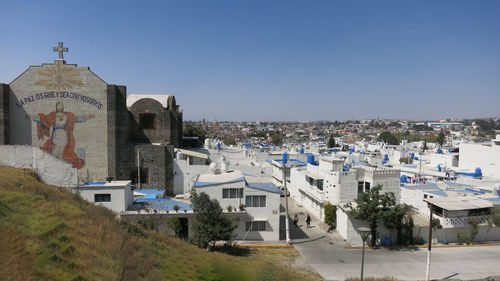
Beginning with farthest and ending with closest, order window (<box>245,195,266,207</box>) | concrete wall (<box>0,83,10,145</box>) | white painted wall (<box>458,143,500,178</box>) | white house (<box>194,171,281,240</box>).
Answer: white painted wall (<box>458,143,500,178</box>) < concrete wall (<box>0,83,10,145</box>) < window (<box>245,195,266,207</box>) < white house (<box>194,171,281,240</box>)

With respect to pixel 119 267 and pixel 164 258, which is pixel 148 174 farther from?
pixel 119 267

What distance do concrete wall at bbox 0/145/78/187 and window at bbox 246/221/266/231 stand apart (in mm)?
12248

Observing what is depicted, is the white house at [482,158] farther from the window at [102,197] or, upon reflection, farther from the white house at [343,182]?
the window at [102,197]

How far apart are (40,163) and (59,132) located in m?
6.82

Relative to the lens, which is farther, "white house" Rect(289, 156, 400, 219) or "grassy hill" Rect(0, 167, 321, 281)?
A: "white house" Rect(289, 156, 400, 219)

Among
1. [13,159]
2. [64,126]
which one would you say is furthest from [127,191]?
[64,126]

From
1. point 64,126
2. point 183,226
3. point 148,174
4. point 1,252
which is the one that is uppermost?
point 64,126

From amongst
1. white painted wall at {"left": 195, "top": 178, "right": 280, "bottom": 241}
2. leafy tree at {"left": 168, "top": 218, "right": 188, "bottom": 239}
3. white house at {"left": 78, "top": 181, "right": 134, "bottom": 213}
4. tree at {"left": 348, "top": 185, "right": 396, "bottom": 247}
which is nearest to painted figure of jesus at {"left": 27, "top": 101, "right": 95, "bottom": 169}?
white house at {"left": 78, "top": 181, "right": 134, "bottom": 213}

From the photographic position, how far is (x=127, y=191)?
70.6 feet

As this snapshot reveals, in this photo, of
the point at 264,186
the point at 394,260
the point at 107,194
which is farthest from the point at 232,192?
the point at 394,260

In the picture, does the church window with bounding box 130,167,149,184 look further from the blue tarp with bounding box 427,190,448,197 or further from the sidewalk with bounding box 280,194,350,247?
the blue tarp with bounding box 427,190,448,197

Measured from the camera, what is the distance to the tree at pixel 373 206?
20.9 meters

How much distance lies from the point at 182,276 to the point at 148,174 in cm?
2146

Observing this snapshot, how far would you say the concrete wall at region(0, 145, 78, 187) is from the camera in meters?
22.0
